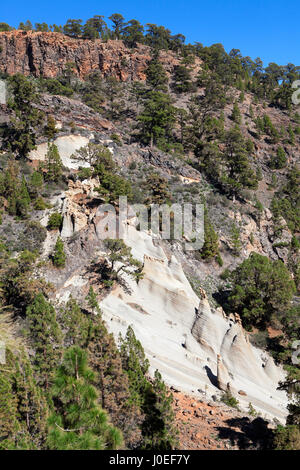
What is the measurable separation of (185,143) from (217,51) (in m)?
50.0

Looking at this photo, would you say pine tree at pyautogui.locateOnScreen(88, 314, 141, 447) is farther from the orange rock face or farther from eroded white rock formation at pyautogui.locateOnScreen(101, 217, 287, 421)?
the orange rock face

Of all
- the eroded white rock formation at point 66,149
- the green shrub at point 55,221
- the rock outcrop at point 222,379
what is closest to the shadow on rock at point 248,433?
the rock outcrop at point 222,379

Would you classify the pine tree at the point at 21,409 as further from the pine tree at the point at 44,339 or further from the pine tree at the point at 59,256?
the pine tree at the point at 59,256

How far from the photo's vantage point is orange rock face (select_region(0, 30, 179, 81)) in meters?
83.6

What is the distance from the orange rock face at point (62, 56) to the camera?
83562 mm

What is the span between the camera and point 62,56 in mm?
85062

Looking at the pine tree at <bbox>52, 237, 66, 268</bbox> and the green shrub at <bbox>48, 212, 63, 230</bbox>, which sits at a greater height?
the green shrub at <bbox>48, 212, 63, 230</bbox>

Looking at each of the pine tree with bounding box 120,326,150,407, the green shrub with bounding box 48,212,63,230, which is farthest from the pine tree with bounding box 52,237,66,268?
the pine tree with bounding box 120,326,150,407

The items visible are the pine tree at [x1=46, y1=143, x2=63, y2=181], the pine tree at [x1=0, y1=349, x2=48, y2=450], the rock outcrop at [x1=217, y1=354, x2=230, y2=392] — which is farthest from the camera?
the pine tree at [x1=46, y1=143, x2=63, y2=181]

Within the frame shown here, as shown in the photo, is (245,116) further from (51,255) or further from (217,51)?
(51,255)

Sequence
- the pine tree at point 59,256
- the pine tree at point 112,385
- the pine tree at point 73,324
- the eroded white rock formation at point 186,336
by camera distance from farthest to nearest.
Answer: the pine tree at point 59,256 → the eroded white rock formation at point 186,336 → the pine tree at point 73,324 → the pine tree at point 112,385

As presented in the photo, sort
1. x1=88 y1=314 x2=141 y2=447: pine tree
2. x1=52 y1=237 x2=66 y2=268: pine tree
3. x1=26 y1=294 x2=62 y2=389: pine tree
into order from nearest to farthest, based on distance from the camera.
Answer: x1=88 y1=314 x2=141 y2=447: pine tree < x1=26 y1=294 x2=62 y2=389: pine tree < x1=52 y1=237 x2=66 y2=268: pine tree

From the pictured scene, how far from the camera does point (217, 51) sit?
326 ft

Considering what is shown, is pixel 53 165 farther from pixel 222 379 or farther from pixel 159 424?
pixel 159 424
